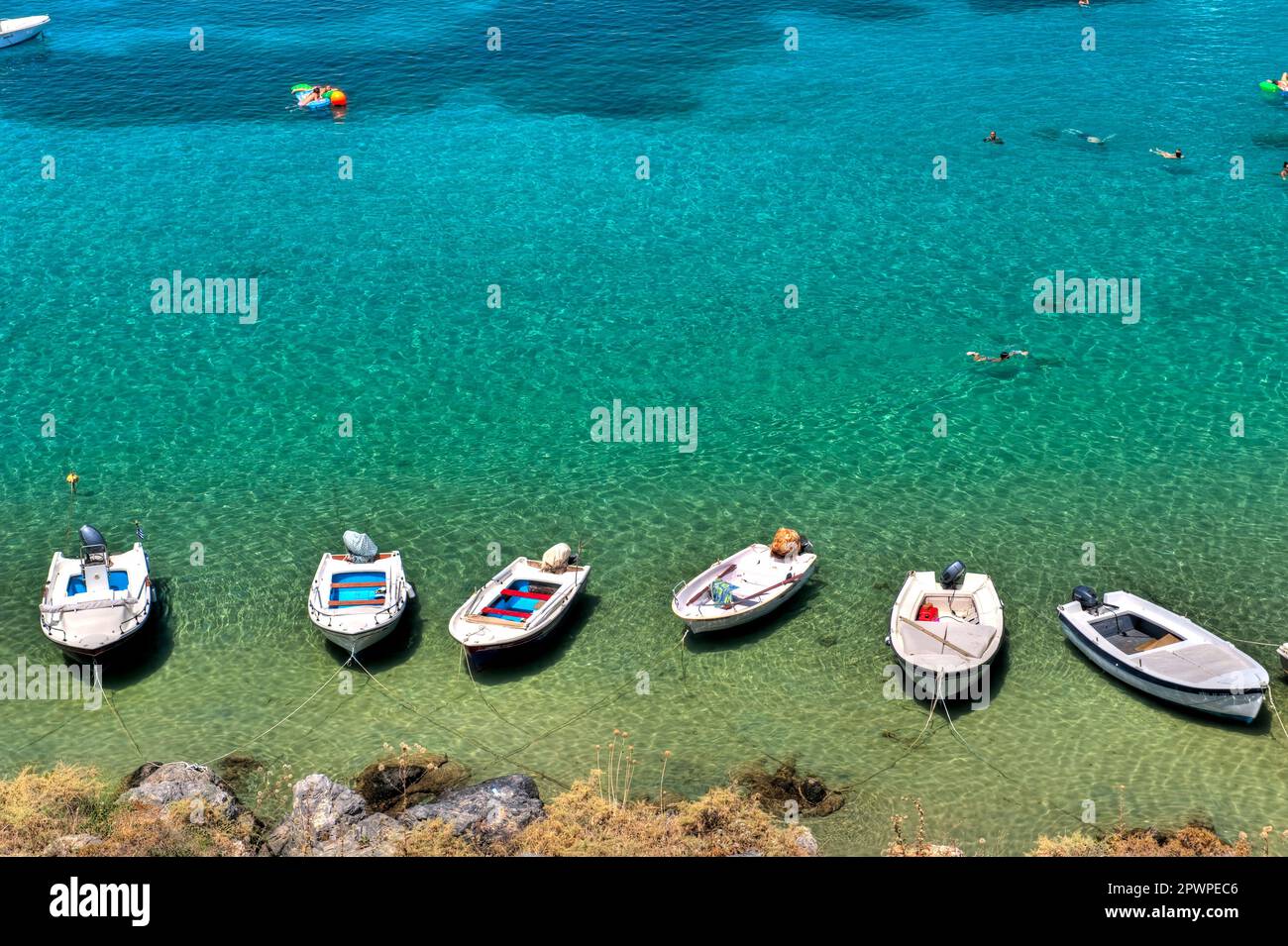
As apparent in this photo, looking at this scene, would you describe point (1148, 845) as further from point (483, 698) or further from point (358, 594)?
point (358, 594)

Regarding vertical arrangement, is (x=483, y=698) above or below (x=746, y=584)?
below

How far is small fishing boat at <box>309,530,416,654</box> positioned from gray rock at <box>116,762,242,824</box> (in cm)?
555

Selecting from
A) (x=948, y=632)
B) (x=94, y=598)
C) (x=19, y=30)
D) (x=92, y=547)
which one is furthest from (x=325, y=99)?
(x=948, y=632)

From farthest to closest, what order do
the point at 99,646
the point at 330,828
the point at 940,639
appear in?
the point at 99,646, the point at 940,639, the point at 330,828

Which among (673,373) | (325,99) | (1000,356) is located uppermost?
(325,99)

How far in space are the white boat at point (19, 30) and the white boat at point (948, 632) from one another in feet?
259

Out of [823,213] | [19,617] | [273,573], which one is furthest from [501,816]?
[823,213]

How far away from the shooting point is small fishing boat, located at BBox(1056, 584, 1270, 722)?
106ft

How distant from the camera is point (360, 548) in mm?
38156

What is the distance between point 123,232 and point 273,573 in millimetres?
30670

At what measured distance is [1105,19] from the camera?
3290 inches

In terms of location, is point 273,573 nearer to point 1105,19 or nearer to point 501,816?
point 501,816

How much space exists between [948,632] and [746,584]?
6306 mm

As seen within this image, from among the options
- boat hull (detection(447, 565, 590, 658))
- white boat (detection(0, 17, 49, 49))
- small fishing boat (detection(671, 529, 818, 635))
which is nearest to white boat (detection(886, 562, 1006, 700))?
small fishing boat (detection(671, 529, 818, 635))
